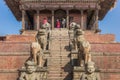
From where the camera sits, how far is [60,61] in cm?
2664

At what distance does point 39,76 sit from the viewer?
2336 cm

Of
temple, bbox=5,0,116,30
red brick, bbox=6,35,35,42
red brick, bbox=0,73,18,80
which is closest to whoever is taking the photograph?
red brick, bbox=0,73,18,80

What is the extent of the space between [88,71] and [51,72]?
3.22m

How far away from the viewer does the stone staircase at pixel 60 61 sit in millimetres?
24953

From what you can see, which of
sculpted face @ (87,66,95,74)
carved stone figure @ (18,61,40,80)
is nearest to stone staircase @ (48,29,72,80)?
carved stone figure @ (18,61,40,80)

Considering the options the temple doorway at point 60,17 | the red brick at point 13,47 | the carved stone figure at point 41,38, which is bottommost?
the red brick at point 13,47

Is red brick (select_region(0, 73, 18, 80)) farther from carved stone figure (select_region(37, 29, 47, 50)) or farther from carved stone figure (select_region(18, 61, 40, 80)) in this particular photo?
carved stone figure (select_region(37, 29, 47, 50))

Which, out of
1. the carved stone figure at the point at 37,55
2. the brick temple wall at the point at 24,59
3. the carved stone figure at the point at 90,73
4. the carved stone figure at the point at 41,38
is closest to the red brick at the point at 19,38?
the brick temple wall at the point at 24,59

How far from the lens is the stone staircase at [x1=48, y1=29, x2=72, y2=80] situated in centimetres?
2495

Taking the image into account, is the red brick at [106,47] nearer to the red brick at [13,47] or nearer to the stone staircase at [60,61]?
the stone staircase at [60,61]

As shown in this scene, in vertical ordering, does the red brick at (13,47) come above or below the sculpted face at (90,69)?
above

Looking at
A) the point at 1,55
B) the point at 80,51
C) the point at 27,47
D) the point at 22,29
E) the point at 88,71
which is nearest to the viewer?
the point at 88,71

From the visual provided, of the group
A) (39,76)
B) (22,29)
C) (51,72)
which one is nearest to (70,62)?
(51,72)

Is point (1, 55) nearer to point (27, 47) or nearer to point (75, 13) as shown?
point (27, 47)
